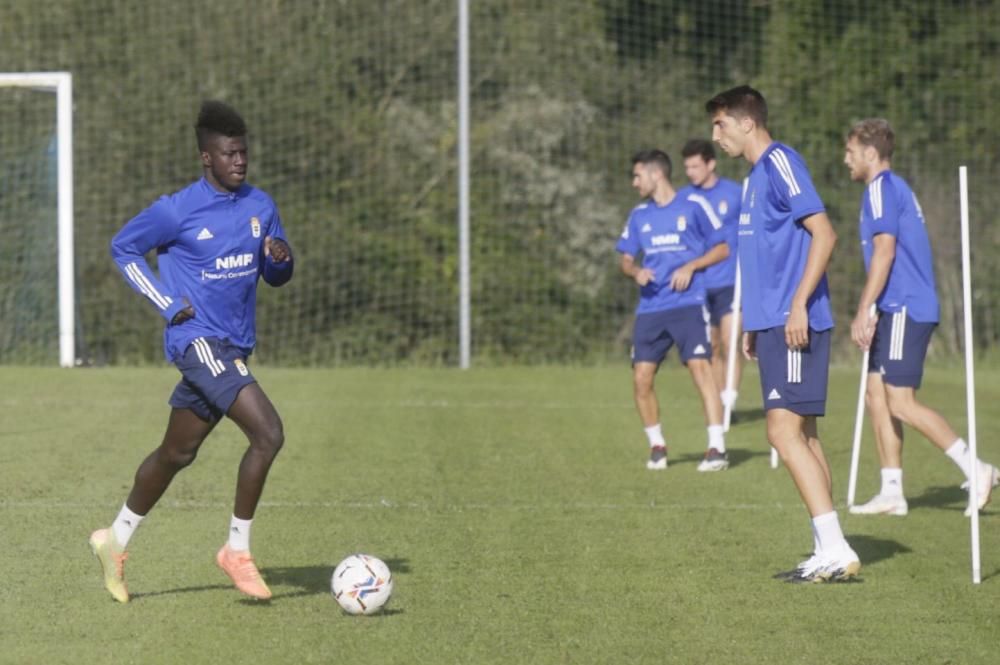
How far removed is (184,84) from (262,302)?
284 centimetres

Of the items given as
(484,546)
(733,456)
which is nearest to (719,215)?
(733,456)

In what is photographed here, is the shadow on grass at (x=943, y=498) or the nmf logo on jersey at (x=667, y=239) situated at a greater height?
the nmf logo on jersey at (x=667, y=239)

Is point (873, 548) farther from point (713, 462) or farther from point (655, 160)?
point (655, 160)

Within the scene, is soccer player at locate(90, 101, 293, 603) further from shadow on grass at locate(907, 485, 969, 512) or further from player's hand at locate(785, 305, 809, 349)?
shadow on grass at locate(907, 485, 969, 512)

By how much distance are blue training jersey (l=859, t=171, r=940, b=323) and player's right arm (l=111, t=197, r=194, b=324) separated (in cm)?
396

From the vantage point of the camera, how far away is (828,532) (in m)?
7.48

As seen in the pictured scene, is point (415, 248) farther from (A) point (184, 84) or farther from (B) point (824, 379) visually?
(B) point (824, 379)

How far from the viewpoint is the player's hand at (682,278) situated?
11.6 m

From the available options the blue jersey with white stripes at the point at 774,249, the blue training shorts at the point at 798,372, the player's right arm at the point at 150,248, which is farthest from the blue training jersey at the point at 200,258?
the blue training shorts at the point at 798,372

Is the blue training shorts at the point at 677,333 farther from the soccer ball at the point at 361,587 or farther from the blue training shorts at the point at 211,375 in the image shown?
the soccer ball at the point at 361,587

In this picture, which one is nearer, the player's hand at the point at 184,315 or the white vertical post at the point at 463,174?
the player's hand at the point at 184,315

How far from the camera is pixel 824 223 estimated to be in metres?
7.38

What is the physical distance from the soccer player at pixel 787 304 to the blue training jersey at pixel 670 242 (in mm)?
4087

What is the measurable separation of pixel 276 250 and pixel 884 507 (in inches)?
167
